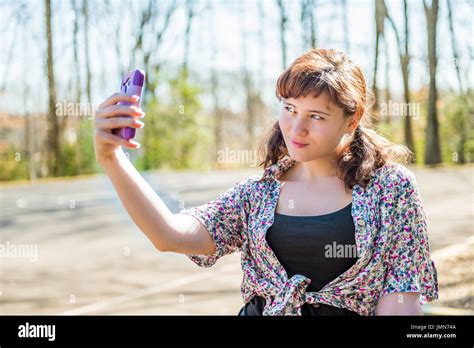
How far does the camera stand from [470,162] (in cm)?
721

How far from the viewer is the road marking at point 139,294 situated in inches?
202

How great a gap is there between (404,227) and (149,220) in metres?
0.58

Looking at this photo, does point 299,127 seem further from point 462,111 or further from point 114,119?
point 462,111

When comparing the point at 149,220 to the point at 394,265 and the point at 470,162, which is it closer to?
the point at 394,265

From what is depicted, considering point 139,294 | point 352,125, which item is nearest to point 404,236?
point 352,125

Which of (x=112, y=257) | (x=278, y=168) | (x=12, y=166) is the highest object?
(x=12, y=166)

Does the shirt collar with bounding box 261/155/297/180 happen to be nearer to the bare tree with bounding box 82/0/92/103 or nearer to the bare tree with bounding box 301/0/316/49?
the bare tree with bounding box 301/0/316/49

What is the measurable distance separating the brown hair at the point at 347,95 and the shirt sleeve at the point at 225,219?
0.63 feet

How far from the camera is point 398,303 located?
158 centimetres

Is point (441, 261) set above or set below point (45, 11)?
below

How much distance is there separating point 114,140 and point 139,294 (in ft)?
13.7

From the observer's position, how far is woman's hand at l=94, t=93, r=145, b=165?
1.38 meters
